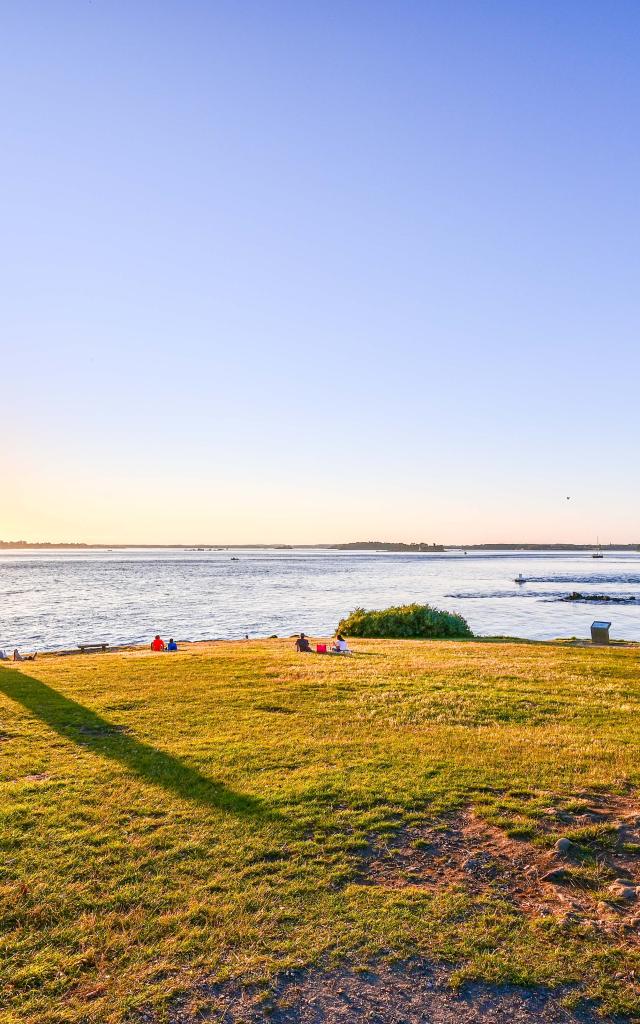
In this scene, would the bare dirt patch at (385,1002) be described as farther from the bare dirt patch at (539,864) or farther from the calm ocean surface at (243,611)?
the calm ocean surface at (243,611)

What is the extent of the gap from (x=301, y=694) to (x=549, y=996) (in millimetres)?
9527

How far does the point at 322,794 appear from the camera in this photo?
25.0 ft

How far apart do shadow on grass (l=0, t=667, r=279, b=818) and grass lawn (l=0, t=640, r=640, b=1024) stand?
0.05 m

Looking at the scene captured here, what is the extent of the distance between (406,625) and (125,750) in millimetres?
21617

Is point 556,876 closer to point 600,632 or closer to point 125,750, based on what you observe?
point 125,750

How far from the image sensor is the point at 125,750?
955 cm

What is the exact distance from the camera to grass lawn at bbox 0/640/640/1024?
4.63 metres

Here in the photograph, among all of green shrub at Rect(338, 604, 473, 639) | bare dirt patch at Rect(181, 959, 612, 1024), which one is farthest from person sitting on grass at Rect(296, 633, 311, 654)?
bare dirt patch at Rect(181, 959, 612, 1024)

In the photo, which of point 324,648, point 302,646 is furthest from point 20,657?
point 324,648

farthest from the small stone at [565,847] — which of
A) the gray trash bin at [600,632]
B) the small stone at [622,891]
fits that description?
the gray trash bin at [600,632]

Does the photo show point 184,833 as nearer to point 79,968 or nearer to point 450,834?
point 79,968

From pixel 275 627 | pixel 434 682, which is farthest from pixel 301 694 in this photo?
pixel 275 627

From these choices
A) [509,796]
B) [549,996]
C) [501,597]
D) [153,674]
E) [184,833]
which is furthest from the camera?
[501,597]

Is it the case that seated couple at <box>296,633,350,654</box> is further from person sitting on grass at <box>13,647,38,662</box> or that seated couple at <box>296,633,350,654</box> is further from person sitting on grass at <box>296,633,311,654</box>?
person sitting on grass at <box>13,647,38,662</box>
